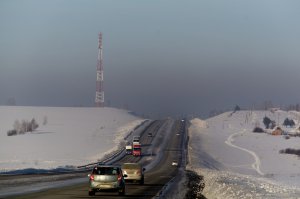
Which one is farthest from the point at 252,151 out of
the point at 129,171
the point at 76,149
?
the point at 129,171

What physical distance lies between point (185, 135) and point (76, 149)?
4409cm

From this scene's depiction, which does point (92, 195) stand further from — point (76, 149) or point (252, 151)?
point (252, 151)

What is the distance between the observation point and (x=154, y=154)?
445 feet

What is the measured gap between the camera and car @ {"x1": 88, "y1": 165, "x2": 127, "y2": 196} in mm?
35125

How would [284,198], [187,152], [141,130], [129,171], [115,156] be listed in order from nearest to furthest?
[284,198] → [129,171] → [115,156] → [187,152] → [141,130]

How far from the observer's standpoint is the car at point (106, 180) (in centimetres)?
3512

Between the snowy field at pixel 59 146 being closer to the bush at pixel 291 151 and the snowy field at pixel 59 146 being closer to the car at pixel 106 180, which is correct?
the bush at pixel 291 151

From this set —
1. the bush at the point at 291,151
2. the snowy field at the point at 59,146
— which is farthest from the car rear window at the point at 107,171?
the bush at the point at 291,151

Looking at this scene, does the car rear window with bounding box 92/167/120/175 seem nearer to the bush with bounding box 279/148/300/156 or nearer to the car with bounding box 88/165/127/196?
the car with bounding box 88/165/127/196

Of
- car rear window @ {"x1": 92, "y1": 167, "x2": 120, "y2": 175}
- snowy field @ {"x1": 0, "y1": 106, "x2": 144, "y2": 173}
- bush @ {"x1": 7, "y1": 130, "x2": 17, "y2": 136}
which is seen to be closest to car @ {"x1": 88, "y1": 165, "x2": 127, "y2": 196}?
car rear window @ {"x1": 92, "y1": 167, "x2": 120, "y2": 175}

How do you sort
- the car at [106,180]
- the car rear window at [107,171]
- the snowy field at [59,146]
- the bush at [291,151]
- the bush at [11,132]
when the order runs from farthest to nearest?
1. the bush at [11,132]
2. the bush at [291,151]
3. the snowy field at [59,146]
4. the car rear window at [107,171]
5. the car at [106,180]

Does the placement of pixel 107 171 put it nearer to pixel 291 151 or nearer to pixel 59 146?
pixel 59 146

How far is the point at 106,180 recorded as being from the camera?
116ft

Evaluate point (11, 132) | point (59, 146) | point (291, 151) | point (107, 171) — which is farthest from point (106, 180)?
point (11, 132)
